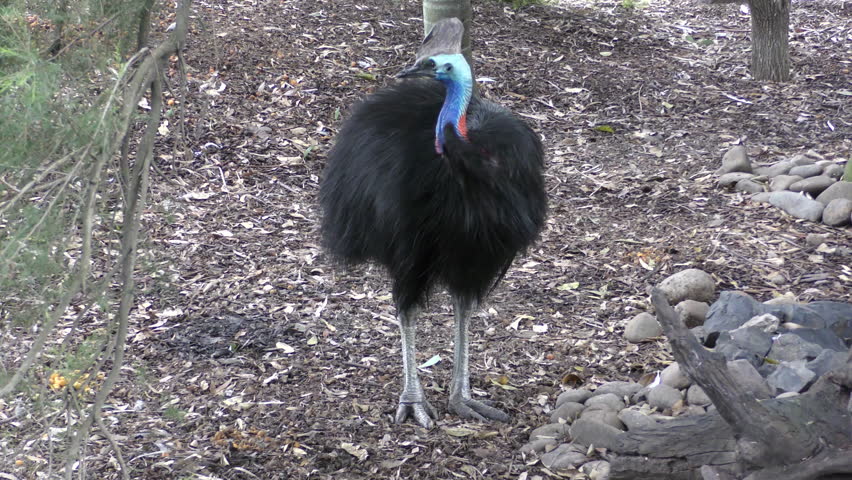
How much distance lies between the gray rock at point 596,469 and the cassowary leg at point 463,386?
522 mm

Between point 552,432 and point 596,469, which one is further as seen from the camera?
point 552,432

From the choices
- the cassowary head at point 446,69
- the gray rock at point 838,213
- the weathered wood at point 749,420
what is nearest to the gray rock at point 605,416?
the weathered wood at point 749,420

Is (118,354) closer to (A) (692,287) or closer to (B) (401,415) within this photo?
(B) (401,415)

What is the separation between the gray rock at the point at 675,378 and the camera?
3.81 m

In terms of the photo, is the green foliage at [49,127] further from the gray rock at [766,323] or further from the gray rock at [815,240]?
the gray rock at [815,240]

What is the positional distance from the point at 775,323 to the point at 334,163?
6.65 feet

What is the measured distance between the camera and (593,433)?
143 inches

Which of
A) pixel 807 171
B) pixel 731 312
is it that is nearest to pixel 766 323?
pixel 731 312

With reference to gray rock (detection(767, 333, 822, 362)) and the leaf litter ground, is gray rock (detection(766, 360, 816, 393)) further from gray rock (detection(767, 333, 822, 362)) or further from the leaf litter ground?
the leaf litter ground

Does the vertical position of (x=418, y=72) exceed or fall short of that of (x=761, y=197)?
it exceeds it

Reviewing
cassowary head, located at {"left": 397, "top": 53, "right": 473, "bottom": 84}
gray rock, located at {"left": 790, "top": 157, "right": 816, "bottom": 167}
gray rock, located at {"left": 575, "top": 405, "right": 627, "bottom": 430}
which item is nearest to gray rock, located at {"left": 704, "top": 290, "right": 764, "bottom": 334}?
gray rock, located at {"left": 575, "top": 405, "right": 627, "bottom": 430}

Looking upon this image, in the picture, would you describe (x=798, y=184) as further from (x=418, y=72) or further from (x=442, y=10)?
(x=418, y=72)

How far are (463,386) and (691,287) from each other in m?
1.33

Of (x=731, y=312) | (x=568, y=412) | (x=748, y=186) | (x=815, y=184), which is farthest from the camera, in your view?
(x=748, y=186)
